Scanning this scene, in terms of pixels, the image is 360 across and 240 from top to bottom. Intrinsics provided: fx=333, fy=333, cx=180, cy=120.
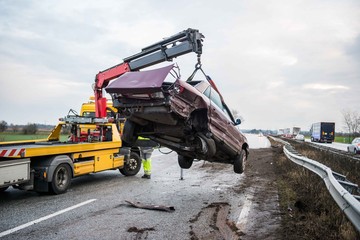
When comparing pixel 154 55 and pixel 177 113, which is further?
pixel 154 55

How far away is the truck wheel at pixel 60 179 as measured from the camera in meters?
8.01

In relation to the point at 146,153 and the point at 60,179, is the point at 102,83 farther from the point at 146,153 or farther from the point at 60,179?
the point at 60,179

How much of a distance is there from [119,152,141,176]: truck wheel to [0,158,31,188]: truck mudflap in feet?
14.8

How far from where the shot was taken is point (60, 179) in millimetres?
8445

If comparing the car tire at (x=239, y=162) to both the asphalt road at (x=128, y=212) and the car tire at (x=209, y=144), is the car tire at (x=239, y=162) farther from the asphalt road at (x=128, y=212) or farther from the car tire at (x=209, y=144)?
the car tire at (x=209, y=144)

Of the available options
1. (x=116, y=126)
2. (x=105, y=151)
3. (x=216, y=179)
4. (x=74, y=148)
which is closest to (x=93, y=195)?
(x=74, y=148)

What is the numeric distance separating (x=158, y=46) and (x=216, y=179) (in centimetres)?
484

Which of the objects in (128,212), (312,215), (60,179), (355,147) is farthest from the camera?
(355,147)

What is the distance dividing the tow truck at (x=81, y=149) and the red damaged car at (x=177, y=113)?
6.69 feet

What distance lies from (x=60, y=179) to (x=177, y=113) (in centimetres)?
386

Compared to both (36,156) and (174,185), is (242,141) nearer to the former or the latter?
(174,185)

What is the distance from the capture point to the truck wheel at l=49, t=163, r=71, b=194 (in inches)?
315

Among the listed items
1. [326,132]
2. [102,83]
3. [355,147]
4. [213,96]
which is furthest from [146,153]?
[326,132]

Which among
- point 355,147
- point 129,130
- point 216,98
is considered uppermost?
point 216,98
